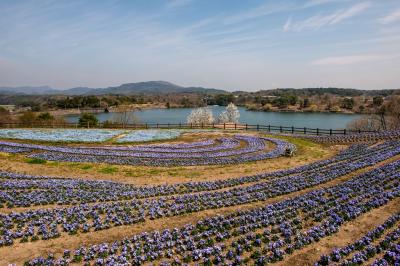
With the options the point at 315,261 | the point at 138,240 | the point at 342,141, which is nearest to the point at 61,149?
the point at 138,240

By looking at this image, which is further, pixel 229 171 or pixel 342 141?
pixel 342 141

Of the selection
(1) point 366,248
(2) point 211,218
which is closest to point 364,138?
(1) point 366,248

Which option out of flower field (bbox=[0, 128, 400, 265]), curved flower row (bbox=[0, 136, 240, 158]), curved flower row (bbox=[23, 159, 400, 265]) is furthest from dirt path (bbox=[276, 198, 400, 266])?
curved flower row (bbox=[0, 136, 240, 158])

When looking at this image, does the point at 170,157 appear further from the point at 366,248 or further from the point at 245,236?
the point at 366,248

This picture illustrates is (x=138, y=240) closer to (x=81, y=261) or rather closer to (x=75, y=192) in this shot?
(x=81, y=261)

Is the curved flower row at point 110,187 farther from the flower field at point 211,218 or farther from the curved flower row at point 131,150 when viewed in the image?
the curved flower row at point 131,150

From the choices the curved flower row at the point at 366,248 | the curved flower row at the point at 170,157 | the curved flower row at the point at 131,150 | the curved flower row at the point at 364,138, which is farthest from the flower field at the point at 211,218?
the curved flower row at the point at 364,138

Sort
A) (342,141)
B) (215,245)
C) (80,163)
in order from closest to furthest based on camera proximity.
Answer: (215,245) → (80,163) → (342,141)
